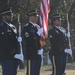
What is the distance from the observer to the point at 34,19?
27.9 feet

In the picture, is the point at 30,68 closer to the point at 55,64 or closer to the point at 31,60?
the point at 31,60

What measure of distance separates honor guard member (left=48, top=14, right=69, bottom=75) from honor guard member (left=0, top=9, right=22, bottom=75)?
5.21 feet

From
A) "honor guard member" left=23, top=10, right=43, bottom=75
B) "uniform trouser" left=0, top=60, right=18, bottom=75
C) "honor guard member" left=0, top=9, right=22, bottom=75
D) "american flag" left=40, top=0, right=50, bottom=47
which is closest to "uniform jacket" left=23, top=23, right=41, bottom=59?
"honor guard member" left=23, top=10, right=43, bottom=75

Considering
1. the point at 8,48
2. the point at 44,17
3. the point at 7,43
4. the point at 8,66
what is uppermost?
the point at 44,17

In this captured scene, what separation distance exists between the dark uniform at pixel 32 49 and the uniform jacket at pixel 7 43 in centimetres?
62

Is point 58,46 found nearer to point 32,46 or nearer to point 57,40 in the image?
point 57,40

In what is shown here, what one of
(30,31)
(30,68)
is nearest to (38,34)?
(30,31)

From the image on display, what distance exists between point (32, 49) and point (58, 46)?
1004mm

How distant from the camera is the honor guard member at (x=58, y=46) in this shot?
359 inches

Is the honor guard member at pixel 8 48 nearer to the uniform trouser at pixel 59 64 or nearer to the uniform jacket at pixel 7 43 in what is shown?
the uniform jacket at pixel 7 43

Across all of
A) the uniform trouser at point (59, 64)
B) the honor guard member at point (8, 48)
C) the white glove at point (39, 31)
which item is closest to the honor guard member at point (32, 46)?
the white glove at point (39, 31)

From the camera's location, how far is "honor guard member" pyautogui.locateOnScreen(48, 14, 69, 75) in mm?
9117

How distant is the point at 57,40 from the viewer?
29.9ft

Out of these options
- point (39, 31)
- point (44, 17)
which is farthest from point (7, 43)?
point (44, 17)
